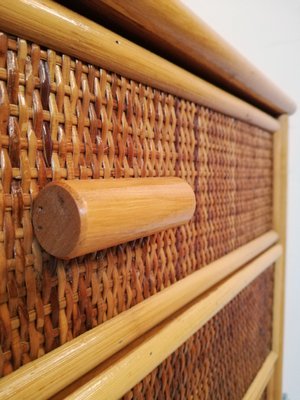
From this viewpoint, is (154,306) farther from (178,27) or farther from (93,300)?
(178,27)

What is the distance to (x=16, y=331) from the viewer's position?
0.65 ft

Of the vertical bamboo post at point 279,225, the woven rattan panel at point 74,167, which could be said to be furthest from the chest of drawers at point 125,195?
the vertical bamboo post at point 279,225

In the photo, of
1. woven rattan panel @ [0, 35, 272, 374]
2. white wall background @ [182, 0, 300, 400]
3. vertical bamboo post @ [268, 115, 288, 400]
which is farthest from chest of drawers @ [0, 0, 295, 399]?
white wall background @ [182, 0, 300, 400]

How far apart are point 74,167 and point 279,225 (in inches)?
22.3

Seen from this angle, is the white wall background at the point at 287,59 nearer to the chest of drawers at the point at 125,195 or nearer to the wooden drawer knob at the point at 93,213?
the chest of drawers at the point at 125,195

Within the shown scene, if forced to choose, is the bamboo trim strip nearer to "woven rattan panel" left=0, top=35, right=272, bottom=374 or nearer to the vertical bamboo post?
the vertical bamboo post

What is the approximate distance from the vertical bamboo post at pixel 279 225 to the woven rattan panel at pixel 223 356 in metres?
0.03

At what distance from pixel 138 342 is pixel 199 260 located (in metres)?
0.13

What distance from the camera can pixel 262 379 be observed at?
626mm

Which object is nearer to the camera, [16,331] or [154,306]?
[16,331]

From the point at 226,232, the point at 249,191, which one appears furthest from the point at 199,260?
the point at 249,191

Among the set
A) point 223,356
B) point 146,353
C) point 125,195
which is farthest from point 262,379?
point 125,195

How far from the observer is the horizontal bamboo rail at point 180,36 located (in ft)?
0.82

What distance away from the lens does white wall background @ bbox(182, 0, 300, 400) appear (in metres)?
1.07
